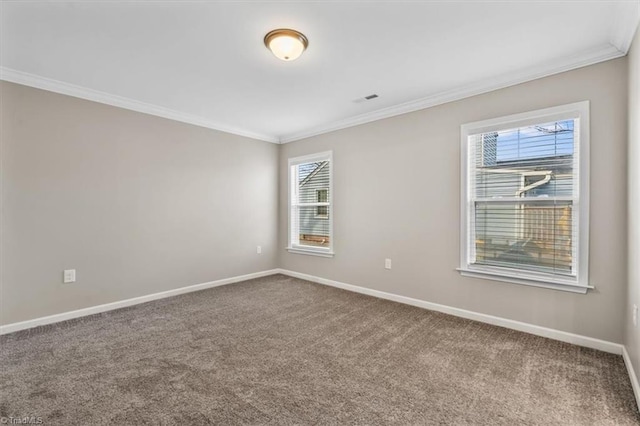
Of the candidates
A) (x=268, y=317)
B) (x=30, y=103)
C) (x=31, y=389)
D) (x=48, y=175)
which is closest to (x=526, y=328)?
(x=268, y=317)

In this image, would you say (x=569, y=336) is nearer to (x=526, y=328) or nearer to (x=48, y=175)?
(x=526, y=328)

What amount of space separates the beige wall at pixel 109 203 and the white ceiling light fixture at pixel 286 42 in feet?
7.56

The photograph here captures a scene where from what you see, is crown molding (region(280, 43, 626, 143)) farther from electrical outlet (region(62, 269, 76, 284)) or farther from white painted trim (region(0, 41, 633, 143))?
electrical outlet (region(62, 269, 76, 284))

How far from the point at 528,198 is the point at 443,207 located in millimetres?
800

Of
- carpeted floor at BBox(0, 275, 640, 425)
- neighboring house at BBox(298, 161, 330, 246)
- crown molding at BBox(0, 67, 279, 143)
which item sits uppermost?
crown molding at BBox(0, 67, 279, 143)

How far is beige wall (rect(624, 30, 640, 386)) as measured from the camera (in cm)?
191

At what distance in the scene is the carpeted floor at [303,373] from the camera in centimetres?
171

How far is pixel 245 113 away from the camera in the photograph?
4035 mm

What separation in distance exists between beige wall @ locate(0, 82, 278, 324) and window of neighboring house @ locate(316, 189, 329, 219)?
1125 mm

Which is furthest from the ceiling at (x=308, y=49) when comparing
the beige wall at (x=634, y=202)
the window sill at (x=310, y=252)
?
the window sill at (x=310, y=252)

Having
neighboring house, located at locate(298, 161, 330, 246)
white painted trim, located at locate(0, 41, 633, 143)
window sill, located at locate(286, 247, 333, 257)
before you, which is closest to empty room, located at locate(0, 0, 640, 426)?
white painted trim, located at locate(0, 41, 633, 143)

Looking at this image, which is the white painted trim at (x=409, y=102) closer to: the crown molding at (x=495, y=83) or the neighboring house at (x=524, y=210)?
the crown molding at (x=495, y=83)

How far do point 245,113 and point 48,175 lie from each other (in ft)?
7.30

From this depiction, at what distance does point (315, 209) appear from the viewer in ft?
16.2
